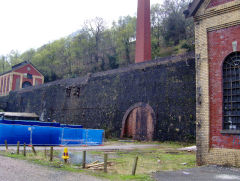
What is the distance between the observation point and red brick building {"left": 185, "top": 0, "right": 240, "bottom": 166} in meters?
9.79

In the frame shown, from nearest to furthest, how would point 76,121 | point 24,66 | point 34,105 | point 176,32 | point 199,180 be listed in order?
point 199,180
point 76,121
point 34,105
point 176,32
point 24,66

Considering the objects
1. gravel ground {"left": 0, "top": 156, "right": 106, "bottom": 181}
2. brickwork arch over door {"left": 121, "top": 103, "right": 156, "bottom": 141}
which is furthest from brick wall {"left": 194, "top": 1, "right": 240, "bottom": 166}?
brickwork arch over door {"left": 121, "top": 103, "right": 156, "bottom": 141}

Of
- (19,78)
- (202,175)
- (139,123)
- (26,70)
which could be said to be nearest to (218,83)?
(202,175)

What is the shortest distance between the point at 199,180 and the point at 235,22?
616cm

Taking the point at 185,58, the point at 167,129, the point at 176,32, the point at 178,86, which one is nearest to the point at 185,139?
the point at 167,129

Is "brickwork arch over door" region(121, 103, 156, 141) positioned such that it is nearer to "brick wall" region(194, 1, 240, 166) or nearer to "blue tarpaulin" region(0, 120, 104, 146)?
"blue tarpaulin" region(0, 120, 104, 146)

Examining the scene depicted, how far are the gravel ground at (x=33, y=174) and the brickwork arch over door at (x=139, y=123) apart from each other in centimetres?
1312

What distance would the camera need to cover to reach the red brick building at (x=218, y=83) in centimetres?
979

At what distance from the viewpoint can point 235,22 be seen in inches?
400

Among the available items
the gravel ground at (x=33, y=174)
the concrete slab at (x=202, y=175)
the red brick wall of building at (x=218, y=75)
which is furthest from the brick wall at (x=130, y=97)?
the gravel ground at (x=33, y=174)

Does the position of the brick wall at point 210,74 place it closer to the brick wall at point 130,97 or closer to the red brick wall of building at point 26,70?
the brick wall at point 130,97

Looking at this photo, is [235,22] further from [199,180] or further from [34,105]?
[34,105]

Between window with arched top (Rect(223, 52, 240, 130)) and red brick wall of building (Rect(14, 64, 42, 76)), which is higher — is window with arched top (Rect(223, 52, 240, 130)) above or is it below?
below

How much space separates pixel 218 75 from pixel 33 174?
7423 millimetres
